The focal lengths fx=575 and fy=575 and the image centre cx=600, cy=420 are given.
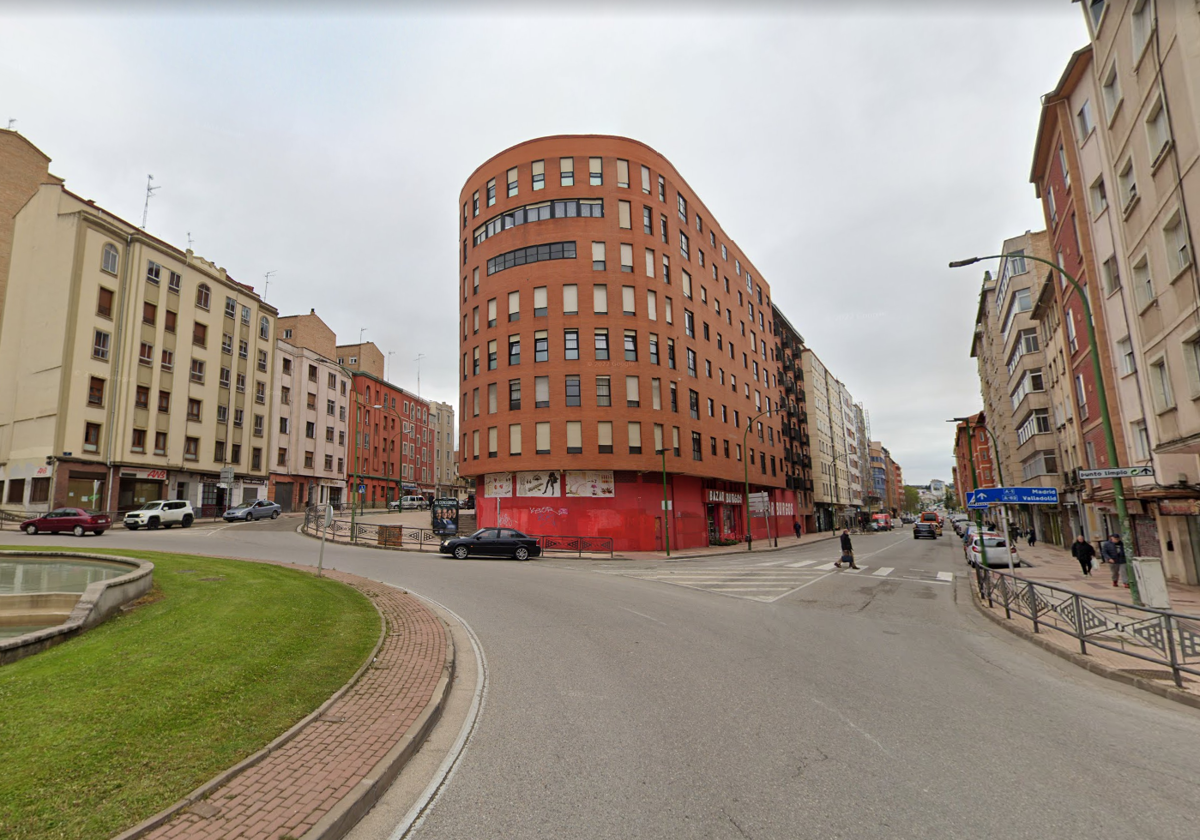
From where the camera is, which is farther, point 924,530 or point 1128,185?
point 924,530

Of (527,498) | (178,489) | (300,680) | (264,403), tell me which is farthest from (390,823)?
(264,403)

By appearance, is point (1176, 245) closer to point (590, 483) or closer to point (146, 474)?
point (590, 483)

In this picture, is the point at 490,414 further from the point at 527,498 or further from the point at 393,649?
the point at 393,649

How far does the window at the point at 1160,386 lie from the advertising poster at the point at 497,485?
29765mm

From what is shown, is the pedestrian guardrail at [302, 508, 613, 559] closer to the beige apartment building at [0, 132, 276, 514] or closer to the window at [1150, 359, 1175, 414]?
the beige apartment building at [0, 132, 276, 514]

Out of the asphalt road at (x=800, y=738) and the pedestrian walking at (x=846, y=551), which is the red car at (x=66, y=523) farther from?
the pedestrian walking at (x=846, y=551)

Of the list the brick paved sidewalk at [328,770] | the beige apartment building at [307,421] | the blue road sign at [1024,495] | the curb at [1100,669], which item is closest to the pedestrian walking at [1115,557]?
the blue road sign at [1024,495]

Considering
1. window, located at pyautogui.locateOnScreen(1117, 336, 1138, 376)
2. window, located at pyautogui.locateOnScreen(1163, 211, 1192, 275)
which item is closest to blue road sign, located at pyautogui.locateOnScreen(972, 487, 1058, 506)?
window, located at pyautogui.locateOnScreen(1163, 211, 1192, 275)

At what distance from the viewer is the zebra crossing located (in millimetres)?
18281

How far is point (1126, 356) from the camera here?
798 inches

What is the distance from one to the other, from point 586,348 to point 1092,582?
1032 inches

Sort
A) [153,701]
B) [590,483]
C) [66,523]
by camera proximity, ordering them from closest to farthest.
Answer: [153,701] → [66,523] → [590,483]

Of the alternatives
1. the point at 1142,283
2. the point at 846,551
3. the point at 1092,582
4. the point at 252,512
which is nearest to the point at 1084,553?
the point at 1092,582

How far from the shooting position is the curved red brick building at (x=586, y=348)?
1383 inches
